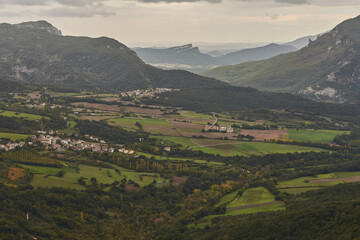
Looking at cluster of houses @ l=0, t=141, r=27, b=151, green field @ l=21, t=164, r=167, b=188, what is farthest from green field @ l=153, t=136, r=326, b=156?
cluster of houses @ l=0, t=141, r=27, b=151

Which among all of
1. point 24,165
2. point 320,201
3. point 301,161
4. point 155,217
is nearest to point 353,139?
point 301,161

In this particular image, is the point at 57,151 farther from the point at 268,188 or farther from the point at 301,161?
the point at 301,161

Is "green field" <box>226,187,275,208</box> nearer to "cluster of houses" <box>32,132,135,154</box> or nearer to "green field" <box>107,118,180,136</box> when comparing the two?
"cluster of houses" <box>32,132,135,154</box>

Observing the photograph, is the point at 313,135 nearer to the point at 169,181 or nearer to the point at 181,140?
the point at 181,140

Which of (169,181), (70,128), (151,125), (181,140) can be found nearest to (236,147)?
(181,140)

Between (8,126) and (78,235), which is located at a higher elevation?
(8,126)

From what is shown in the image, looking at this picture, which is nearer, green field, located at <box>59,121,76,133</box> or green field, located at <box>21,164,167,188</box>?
green field, located at <box>21,164,167,188</box>

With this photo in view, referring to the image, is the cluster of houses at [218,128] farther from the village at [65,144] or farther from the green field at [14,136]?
the green field at [14,136]
